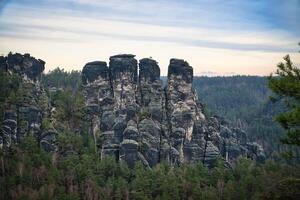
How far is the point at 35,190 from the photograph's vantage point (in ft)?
155

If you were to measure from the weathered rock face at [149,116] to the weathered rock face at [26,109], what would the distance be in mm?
7238

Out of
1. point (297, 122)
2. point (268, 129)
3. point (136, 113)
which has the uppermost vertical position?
point (297, 122)

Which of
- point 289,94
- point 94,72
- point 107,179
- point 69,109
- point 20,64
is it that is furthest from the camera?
point 20,64

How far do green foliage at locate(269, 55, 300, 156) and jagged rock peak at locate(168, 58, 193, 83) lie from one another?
57628 mm

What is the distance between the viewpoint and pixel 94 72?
72.7 meters

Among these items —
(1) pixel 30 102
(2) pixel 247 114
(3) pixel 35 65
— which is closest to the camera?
(1) pixel 30 102

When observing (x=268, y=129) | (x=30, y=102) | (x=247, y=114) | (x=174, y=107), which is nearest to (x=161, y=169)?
(x=174, y=107)

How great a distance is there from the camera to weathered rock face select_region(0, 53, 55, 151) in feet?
201

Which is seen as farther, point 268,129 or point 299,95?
point 268,129

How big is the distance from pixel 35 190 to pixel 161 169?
629 inches

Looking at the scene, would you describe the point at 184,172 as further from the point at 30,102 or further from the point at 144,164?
the point at 30,102

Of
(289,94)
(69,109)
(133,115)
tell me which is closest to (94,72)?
(69,109)

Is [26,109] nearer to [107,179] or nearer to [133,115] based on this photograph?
[133,115]

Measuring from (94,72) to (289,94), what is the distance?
5949 cm
